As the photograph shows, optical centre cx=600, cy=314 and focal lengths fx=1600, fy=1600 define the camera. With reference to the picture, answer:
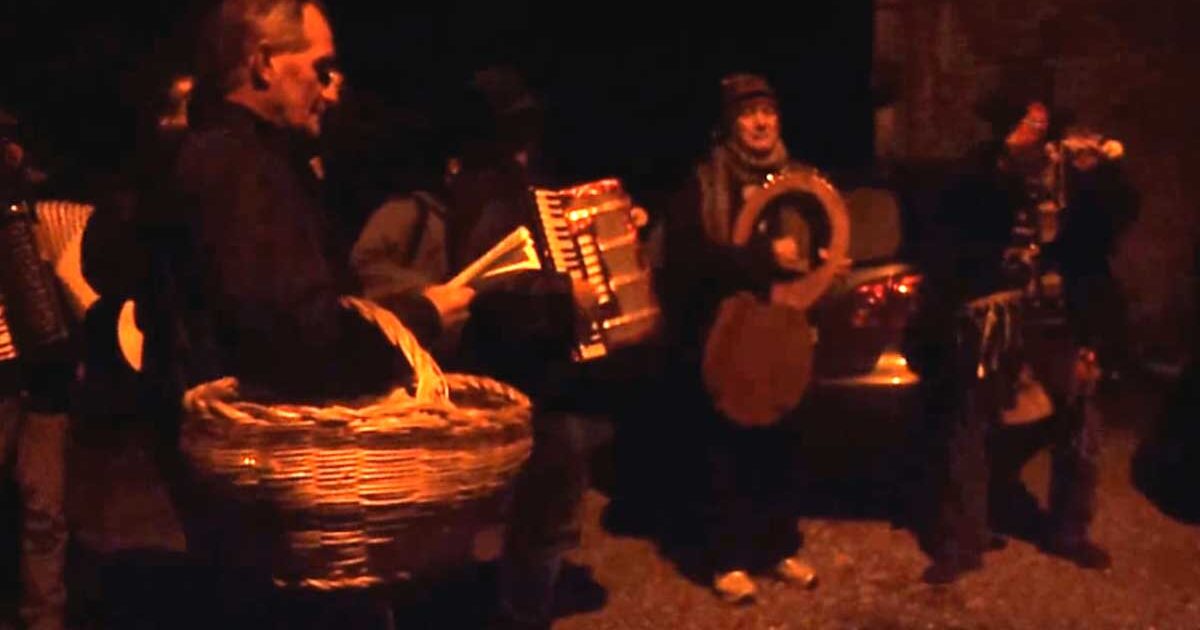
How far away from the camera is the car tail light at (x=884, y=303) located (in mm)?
6082

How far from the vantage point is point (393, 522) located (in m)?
3.02

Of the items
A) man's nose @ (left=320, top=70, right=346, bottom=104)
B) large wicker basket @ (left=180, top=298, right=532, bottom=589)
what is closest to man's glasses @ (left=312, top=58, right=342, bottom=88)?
man's nose @ (left=320, top=70, right=346, bottom=104)

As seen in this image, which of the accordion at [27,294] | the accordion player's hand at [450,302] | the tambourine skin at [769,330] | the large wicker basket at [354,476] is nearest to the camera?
the large wicker basket at [354,476]

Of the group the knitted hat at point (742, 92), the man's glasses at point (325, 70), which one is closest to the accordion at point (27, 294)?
the man's glasses at point (325, 70)

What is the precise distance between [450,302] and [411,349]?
436 mm

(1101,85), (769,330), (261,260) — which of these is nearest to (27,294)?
(261,260)

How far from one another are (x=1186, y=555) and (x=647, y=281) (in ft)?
8.77

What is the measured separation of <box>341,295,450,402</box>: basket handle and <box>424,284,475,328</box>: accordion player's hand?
0.24 metres

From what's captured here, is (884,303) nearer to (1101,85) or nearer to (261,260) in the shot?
(1101,85)

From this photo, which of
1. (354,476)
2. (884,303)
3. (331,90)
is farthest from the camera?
(884,303)

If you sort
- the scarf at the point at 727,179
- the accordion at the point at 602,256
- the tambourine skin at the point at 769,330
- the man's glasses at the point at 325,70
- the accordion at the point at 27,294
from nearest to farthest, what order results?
the man's glasses at the point at 325,70 → the accordion at the point at 602,256 → the accordion at the point at 27,294 → the tambourine skin at the point at 769,330 → the scarf at the point at 727,179

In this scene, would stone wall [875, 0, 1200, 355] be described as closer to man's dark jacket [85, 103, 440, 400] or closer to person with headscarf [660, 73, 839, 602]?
person with headscarf [660, 73, 839, 602]

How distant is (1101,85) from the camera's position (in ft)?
26.6

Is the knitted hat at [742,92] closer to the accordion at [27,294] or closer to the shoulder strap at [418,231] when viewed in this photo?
the shoulder strap at [418,231]
